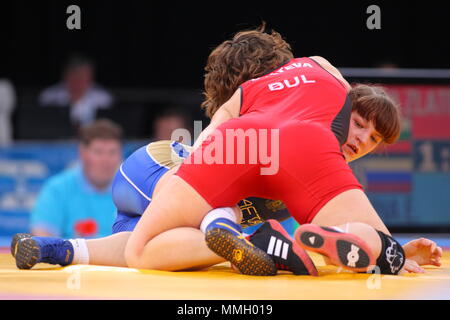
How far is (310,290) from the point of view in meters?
1.84

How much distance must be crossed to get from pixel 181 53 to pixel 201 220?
442cm

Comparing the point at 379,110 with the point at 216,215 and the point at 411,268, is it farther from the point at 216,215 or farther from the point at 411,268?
the point at 216,215

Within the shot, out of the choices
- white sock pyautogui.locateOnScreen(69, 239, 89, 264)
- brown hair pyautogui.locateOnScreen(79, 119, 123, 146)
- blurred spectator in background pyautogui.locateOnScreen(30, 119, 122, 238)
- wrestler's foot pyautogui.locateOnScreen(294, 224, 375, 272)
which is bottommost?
blurred spectator in background pyautogui.locateOnScreen(30, 119, 122, 238)

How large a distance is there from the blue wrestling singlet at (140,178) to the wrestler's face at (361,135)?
63cm

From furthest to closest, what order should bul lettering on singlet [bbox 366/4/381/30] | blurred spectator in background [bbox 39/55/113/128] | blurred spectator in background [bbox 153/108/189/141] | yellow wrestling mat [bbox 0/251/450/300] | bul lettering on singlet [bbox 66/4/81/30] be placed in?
1. bul lettering on singlet [bbox 66/4/81/30]
2. bul lettering on singlet [bbox 366/4/381/30]
3. blurred spectator in background [bbox 39/55/113/128]
4. blurred spectator in background [bbox 153/108/189/141]
5. yellow wrestling mat [bbox 0/251/450/300]

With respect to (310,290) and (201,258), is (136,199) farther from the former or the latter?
(310,290)

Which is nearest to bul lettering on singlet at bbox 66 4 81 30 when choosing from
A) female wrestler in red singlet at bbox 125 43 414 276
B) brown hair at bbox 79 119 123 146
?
brown hair at bbox 79 119 123 146

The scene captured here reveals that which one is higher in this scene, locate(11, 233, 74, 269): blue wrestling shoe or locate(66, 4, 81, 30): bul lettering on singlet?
locate(66, 4, 81, 30): bul lettering on singlet

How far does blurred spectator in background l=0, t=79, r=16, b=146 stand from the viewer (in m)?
5.32

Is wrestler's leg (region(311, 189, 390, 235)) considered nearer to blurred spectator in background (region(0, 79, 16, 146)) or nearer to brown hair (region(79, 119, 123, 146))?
brown hair (region(79, 119, 123, 146))

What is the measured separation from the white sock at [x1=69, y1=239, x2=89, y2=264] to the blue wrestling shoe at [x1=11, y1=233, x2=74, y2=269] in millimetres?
12

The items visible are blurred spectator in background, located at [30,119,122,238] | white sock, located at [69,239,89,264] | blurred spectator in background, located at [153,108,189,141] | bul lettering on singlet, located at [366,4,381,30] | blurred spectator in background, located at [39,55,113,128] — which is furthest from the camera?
bul lettering on singlet, located at [366,4,381,30]

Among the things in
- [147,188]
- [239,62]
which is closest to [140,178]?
[147,188]
